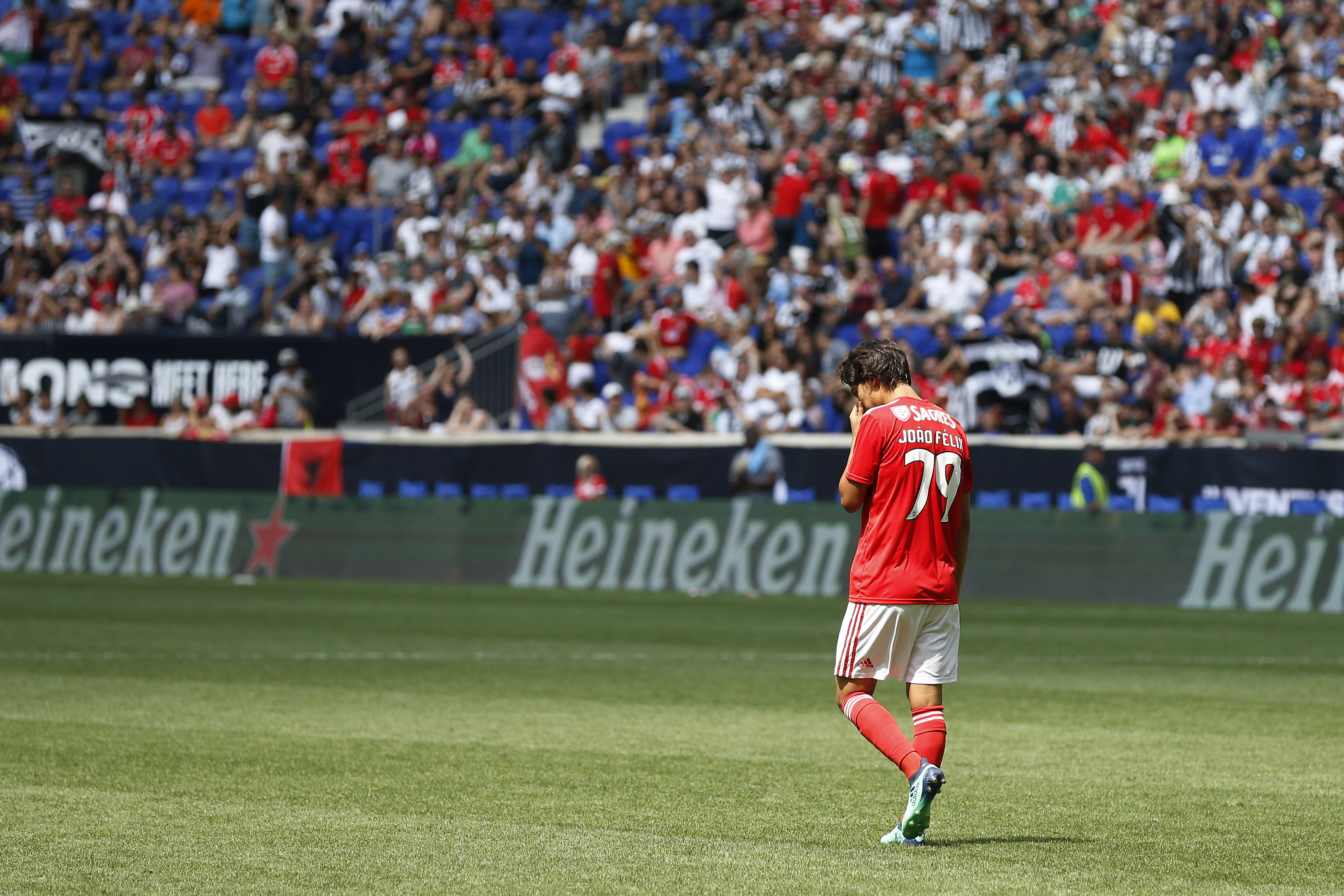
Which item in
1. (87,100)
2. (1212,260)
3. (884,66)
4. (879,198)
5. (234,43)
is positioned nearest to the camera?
(1212,260)

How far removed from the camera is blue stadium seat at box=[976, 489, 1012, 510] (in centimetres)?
2175

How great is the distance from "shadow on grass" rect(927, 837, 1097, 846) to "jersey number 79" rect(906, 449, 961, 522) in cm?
127

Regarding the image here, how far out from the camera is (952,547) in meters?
7.36

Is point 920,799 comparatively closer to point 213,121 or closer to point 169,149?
point 169,149

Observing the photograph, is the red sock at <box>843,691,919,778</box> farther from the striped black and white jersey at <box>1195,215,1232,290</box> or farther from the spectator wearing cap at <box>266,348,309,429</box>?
the spectator wearing cap at <box>266,348,309,429</box>

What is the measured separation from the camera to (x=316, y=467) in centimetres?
2561

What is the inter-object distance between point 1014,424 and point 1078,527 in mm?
3434

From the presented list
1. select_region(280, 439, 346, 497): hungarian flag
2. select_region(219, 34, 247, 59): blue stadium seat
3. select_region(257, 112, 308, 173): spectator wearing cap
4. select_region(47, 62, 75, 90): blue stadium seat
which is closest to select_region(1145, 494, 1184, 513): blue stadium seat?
select_region(280, 439, 346, 497): hungarian flag

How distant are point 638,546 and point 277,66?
58.5 ft

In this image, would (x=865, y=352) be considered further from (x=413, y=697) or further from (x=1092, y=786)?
(x=413, y=697)

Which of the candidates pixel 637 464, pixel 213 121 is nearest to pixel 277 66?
pixel 213 121

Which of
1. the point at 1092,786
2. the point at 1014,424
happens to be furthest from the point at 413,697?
the point at 1014,424

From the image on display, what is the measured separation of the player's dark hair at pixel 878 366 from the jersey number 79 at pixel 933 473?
0.32 meters

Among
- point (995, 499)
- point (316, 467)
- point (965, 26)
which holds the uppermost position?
point (965, 26)
